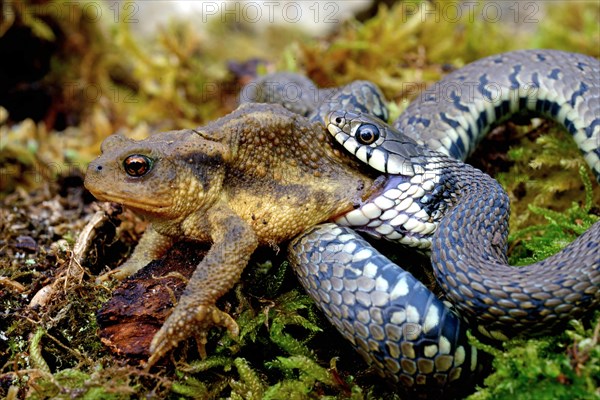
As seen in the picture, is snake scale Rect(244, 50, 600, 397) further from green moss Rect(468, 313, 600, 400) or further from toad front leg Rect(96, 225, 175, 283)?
toad front leg Rect(96, 225, 175, 283)

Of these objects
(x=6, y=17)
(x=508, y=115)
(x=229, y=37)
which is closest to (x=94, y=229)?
(x=508, y=115)

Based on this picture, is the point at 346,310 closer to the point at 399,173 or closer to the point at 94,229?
the point at 399,173

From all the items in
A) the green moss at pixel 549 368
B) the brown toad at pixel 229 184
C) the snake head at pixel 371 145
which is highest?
the snake head at pixel 371 145

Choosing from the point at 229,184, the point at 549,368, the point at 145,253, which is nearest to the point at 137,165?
the point at 229,184

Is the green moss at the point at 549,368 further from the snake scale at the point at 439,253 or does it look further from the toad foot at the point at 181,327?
the toad foot at the point at 181,327

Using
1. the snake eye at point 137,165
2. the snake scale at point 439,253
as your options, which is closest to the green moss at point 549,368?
the snake scale at point 439,253

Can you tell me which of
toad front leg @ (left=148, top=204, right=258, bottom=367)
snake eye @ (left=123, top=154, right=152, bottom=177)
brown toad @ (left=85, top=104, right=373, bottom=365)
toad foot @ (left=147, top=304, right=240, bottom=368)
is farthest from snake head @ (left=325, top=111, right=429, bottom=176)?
toad foot @ (left=147, top=304, right=240, bottom=368)

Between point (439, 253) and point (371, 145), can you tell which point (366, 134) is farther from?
point (439, 253)
